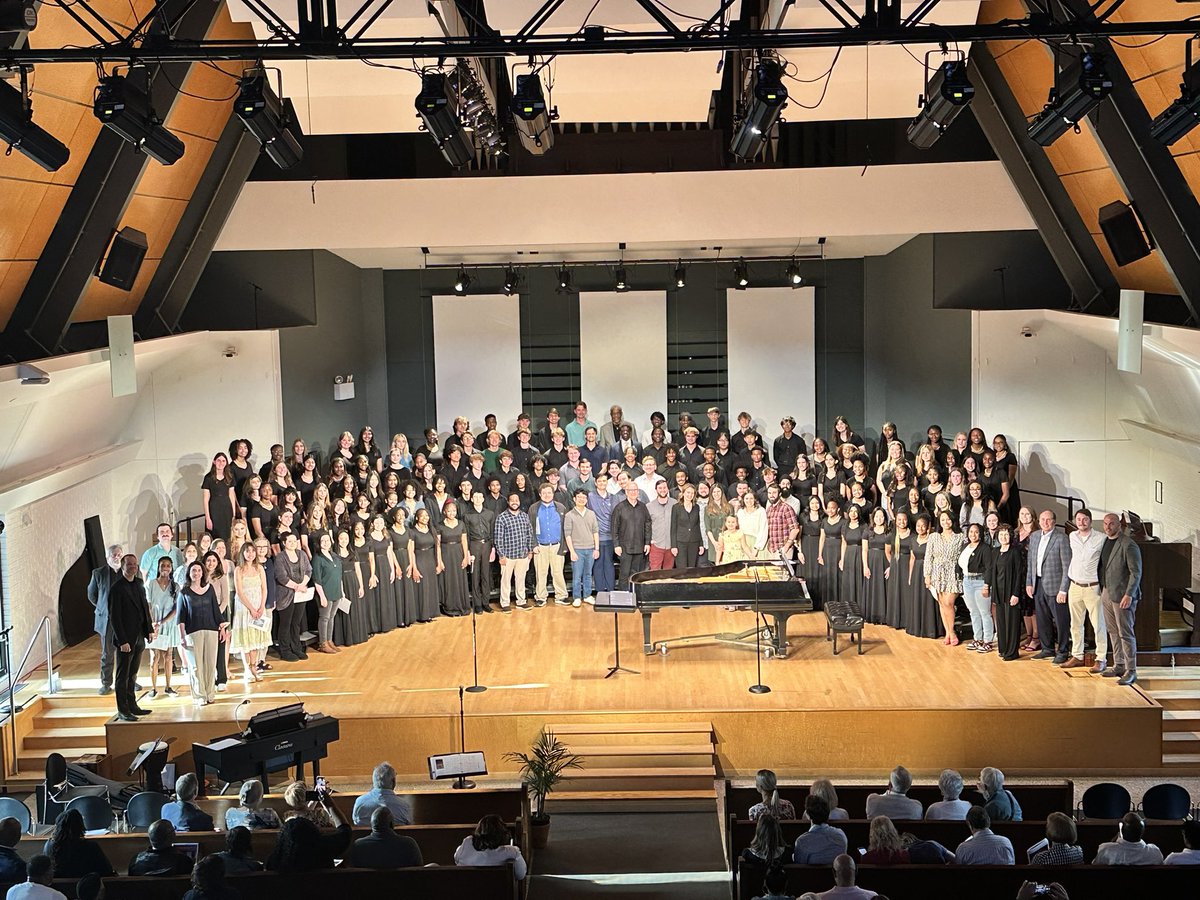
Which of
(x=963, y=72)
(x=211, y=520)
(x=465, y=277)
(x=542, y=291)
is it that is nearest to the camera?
(x=963, y=72)

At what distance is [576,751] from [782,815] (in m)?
3.03

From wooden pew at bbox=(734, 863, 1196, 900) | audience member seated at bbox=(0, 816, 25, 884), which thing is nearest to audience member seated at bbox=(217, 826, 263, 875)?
audience member seated at bbox=(0, 816, 25, 884)

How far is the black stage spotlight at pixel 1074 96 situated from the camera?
7.93 meters

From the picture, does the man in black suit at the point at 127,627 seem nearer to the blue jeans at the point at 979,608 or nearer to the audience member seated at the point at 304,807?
the audience member seated at the point at 304,807

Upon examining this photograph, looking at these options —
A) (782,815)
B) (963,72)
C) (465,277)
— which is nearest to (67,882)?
(782,815)

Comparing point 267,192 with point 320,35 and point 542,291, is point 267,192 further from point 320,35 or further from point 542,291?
point 320,35

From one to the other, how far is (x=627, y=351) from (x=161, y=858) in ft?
37.9

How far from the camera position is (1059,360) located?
568 inches

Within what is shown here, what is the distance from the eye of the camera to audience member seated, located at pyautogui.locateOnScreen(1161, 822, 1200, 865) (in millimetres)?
6250

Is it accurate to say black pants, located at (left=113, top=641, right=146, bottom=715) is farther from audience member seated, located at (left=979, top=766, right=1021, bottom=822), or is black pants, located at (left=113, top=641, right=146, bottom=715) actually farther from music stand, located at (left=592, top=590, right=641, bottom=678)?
audience member seated, located at (left=979, top=766, right=1021, bottom=822)

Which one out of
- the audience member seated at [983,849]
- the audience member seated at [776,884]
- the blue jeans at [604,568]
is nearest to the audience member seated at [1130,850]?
the audience member seated at [983,849]

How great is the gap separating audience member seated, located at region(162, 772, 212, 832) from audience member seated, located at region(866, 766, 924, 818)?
12.5 ft

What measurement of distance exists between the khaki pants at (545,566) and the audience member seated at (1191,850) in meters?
7.50

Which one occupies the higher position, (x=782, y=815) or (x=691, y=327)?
(x=691, y=327)
